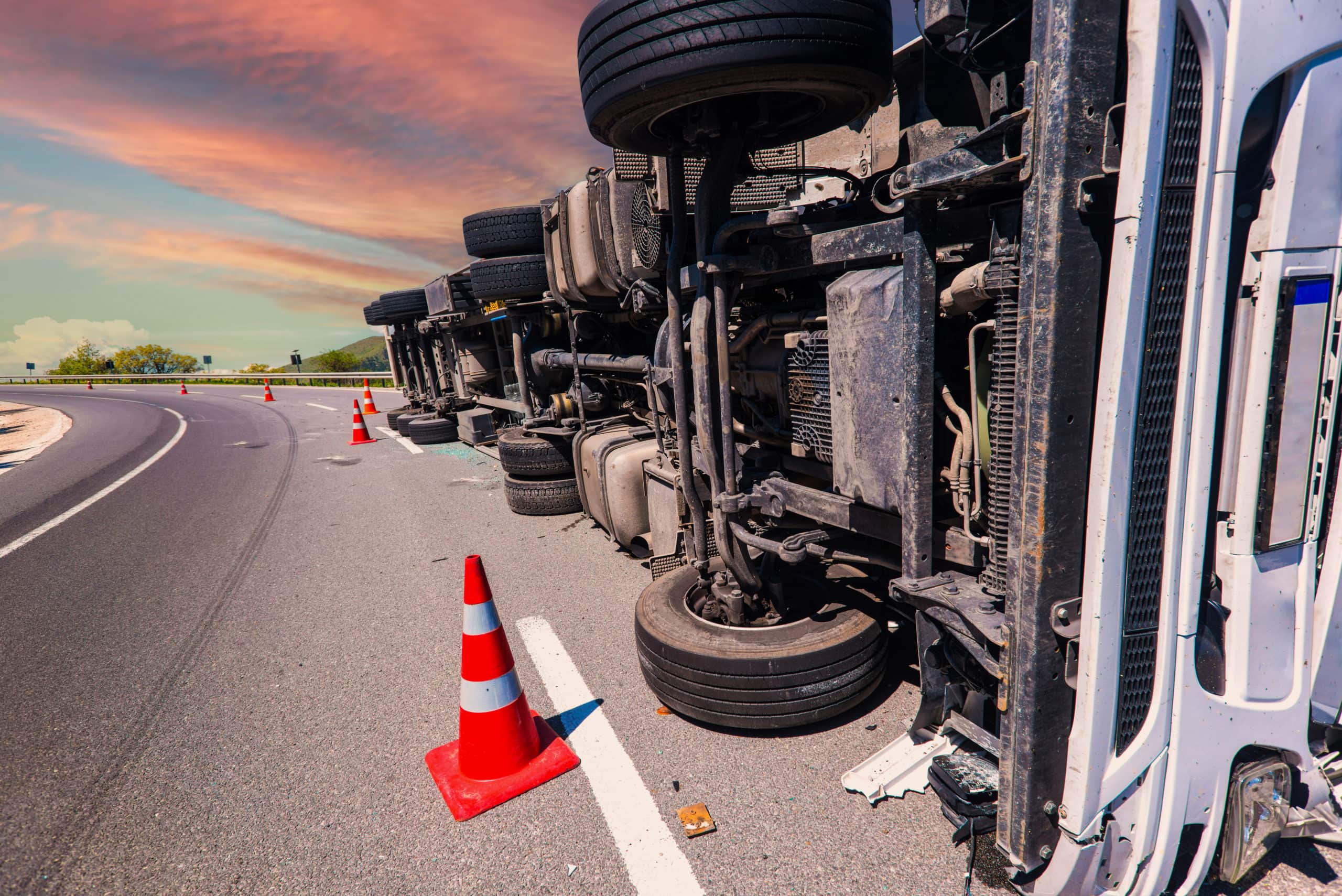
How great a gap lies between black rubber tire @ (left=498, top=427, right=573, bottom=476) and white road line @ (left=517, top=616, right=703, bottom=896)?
2.75 metres

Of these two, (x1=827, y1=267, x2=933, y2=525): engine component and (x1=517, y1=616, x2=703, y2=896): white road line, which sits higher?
(x1=827, y1=267, x2=933, y2=525): engine component

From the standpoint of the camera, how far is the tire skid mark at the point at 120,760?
2.14 metres

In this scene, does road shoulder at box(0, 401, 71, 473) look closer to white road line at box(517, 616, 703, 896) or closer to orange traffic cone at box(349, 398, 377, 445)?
orange traffic cone at box(349, 398, 377, 445)

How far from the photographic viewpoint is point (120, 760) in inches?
107

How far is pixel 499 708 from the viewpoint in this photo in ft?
8.03

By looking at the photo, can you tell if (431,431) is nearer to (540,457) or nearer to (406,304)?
(406,304)

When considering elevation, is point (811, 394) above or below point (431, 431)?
above

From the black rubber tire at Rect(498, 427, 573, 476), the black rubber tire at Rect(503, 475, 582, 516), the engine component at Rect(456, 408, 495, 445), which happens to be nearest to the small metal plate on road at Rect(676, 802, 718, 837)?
the black rubber tire at Rect(503, 475, 582, 516)

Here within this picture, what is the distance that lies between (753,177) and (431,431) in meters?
8.44

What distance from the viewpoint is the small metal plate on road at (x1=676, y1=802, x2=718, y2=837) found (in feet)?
6.96

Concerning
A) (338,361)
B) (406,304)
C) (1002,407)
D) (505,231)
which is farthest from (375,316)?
(338,361)

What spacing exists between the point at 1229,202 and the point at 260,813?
3.38m

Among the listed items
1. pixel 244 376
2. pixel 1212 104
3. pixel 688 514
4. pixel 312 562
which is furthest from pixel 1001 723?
pixel 244 376

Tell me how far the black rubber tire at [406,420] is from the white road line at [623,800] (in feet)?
30.0
